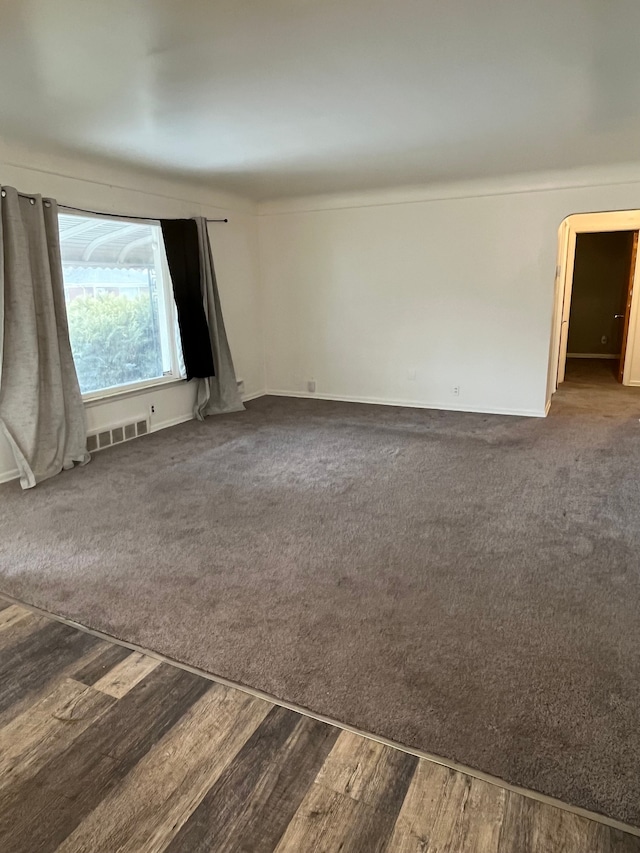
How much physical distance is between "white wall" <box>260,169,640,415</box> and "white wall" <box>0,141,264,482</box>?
273mm

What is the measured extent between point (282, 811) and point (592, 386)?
6976 mm

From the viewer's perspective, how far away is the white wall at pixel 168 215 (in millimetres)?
4156

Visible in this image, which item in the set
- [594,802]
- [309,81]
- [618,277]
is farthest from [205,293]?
[618,277]

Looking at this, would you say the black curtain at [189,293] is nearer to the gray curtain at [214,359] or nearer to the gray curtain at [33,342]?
the gray curtain at [214,359]

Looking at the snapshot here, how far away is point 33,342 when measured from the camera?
159 inches

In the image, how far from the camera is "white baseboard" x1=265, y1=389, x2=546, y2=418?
5.86 m

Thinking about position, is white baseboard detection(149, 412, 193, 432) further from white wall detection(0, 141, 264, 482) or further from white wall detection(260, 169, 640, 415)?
white wall detection(260, 169, 640, 415)

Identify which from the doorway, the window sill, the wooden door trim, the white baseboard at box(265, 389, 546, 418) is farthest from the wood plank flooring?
the doorway

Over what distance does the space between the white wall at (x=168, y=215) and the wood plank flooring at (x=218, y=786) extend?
9.16ft

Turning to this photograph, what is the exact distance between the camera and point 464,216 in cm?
573

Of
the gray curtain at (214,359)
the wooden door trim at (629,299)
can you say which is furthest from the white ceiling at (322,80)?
the wooden door trim at (629,299)

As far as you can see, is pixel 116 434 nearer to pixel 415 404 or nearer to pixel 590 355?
pixel 415 404

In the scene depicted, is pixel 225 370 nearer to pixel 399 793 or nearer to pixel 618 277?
pixel 399 793

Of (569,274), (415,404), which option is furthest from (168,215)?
(569,274)
